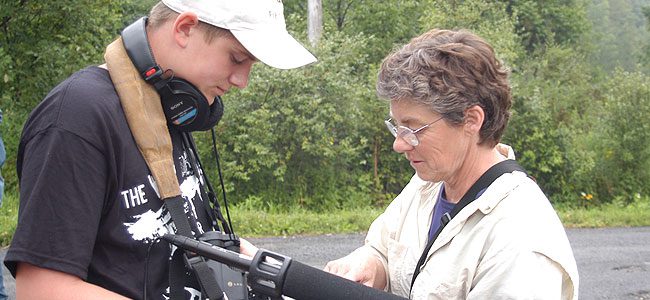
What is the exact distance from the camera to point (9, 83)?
12703mm

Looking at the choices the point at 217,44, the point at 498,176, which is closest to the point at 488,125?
the point at 498,176

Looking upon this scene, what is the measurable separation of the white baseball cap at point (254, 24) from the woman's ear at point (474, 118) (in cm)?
57

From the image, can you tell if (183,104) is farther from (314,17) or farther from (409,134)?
(314,17)

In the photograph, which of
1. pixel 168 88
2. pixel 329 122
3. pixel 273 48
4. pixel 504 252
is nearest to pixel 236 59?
pixel 273 48

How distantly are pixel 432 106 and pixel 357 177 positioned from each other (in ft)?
38.4

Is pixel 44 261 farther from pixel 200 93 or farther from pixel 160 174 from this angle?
pixel 200 93

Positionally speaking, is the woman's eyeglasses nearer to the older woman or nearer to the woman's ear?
the older woman

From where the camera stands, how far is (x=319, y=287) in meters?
2.01

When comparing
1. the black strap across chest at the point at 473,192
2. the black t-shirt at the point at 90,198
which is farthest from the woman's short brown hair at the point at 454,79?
the black t-shirt at the point at 90,198

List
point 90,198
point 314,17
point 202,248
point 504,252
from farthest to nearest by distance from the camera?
point 314,17 < point 504,252 < point 202,248 < point 90,198

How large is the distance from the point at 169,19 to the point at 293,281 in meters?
0.84

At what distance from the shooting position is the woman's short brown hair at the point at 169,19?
221cm

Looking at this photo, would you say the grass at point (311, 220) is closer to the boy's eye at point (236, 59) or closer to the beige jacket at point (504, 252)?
the boy's eye at point (236, 59)

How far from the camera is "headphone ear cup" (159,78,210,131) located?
2240 millimetres
